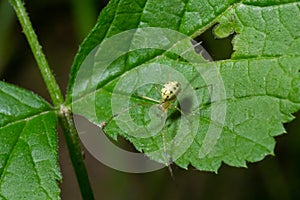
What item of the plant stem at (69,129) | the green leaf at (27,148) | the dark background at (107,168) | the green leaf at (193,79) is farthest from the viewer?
the dark background at (107,168)

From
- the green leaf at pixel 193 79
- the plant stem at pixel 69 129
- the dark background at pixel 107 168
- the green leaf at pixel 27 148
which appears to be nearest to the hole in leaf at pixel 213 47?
the green leaf at pixel 193 79

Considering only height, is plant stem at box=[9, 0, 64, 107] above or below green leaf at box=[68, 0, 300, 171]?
above

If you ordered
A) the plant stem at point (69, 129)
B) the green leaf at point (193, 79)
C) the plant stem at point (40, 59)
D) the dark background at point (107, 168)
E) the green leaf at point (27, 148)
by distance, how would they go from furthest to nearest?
the dark background at point (107, 168)
the plant stem at point (40, 59)
the plant stem at point (69, 129)
the green leaf at point (27, 148)
the green leaf at point (193, 79)

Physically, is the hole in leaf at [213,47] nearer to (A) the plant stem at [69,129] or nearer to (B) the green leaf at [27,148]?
(A) the plant stem at [69,129]

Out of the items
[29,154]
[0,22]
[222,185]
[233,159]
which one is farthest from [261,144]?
[0,22]

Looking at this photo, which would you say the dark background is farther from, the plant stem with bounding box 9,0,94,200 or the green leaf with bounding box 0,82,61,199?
the green leaf with bounding box 0,82,61,199

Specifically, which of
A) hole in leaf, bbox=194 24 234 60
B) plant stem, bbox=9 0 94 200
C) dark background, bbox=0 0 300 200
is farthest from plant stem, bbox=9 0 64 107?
dark background, bbox=0 0 300 200

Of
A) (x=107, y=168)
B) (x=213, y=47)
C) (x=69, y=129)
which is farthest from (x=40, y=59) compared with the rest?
(x=107, y=168)
